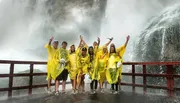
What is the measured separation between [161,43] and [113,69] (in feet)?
25.2

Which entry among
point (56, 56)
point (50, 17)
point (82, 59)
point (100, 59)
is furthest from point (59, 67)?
point (50, 17)

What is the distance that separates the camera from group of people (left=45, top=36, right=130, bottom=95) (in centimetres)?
807

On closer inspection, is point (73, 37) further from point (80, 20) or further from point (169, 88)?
point (169, 88)

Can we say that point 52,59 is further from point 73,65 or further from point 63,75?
point 73,65

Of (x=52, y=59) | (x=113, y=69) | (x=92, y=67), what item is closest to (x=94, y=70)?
(x=92, y=67)

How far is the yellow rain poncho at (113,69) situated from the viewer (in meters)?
8.38

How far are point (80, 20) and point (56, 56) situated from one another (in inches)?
1139

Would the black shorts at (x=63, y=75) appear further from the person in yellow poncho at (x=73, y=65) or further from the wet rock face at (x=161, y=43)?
the wet rock face at (x=161, y=43)

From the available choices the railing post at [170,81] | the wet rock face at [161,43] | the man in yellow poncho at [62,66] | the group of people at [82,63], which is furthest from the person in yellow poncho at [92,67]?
the wet rock face at [161,43]

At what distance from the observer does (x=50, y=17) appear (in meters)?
38.2

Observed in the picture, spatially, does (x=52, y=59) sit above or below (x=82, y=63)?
above

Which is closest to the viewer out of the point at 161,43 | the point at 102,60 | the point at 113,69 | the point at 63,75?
the point at 63,75

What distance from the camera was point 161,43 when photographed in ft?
49.4

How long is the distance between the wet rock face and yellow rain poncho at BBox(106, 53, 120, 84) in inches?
254
